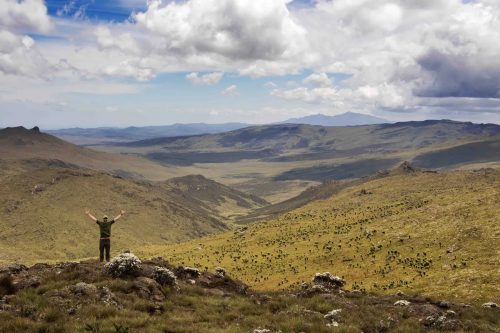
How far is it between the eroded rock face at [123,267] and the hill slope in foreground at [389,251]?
30.6 metres

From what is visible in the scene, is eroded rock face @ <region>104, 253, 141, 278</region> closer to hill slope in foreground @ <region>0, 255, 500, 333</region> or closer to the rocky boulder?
hill slope in foreground @ <region>0, 255, 500, 333</region>

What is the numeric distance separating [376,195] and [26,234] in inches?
5906

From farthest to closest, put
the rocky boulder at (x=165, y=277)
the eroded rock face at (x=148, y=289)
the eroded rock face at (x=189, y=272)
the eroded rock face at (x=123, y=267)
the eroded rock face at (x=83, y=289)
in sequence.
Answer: the eroded rock face at (x=189, y=272) < the rocky boulder at (x=165, y=277) < the eroded rock face at (x=123, y=267) < the eroded rock face at (x=148, y=289) < the eroded rock face at (x=83, y=289)

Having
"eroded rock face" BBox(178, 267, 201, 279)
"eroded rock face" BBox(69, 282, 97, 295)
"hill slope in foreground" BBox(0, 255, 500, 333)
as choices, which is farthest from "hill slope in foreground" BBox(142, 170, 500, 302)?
"eroded rock face" BBox(69, 282, 97, 295)

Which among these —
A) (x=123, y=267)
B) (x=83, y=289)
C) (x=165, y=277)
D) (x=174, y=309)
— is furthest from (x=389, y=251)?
(x=83, y=289)

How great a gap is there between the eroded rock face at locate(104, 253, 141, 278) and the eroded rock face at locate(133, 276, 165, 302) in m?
0.99

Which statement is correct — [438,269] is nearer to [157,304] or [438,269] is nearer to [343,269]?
[343,269]

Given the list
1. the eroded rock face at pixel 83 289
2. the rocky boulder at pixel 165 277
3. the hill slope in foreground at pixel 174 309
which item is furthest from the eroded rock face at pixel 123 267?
the eroded rock face at pixel 83 289

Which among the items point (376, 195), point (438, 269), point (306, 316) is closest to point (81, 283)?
point (306, 316)

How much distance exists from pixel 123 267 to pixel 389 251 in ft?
158

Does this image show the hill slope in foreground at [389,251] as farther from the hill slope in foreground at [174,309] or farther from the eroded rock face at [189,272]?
the eroded rock face at [189,272]

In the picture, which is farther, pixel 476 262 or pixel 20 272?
pixel 476 262

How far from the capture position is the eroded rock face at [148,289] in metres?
23.7

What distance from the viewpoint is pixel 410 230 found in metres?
70.5
